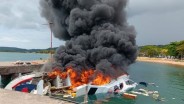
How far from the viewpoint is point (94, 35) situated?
3650 cm

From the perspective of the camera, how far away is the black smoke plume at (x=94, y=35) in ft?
113

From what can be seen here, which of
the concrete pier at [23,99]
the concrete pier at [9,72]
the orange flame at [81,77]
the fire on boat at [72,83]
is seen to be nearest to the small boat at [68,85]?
the fire on boat at [72,83]

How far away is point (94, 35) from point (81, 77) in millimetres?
6519

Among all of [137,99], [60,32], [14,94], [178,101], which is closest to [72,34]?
[60,32]

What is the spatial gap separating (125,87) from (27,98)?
70.6 feet

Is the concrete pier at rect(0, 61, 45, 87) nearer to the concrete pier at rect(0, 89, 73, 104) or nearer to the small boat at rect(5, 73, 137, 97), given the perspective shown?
Answer: the small boat at rect(5, 73, 137, 97)

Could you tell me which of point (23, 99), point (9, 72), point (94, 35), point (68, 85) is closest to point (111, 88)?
point (68, 85)

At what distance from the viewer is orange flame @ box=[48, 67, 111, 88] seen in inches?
1254

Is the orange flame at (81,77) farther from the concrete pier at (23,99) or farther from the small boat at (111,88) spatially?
the concrete pier at (23,99)

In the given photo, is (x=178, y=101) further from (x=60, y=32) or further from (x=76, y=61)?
(x=60, y=32)

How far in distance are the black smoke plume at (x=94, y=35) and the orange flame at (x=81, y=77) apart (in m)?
0.71

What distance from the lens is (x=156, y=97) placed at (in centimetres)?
3167

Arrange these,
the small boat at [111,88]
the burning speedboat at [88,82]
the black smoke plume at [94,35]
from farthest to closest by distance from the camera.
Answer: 1. the black smoke plume at [94,35]
2. the burning speedboat at [88,82]
3. the small boat at [111,88]

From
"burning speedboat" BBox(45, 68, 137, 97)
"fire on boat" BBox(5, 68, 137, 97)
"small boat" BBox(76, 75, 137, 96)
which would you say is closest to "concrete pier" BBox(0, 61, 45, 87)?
"fire on boat" BBox(5, 68, 137, 97)
